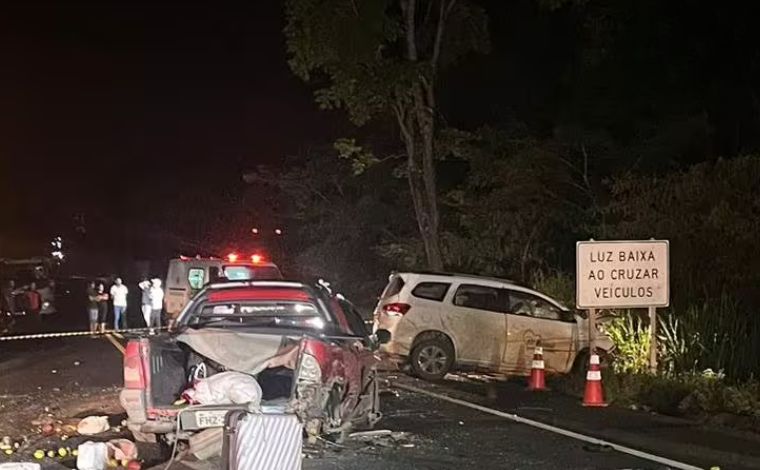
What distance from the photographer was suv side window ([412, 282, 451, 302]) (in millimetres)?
18391

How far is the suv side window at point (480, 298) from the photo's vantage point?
18391 mm

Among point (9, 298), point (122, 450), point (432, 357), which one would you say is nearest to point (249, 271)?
point (432, 357)

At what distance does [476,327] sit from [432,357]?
0.85m

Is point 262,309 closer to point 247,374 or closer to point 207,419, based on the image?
point 247,374

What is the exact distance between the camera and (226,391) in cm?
1001

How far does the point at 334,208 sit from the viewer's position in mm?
42781

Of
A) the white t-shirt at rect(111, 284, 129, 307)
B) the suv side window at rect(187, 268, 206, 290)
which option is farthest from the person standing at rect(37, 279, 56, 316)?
the suv side window at rect(187, 268, 206, 290)

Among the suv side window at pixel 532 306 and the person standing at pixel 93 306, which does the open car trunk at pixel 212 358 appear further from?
the person standing at pixel 93 306

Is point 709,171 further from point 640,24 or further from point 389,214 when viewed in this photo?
point 389,214

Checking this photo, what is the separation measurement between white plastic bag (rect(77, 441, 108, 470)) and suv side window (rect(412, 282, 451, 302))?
30.4ft

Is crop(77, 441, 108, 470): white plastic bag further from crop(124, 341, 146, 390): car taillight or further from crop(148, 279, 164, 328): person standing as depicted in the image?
crop(148, 279, 164, 328): person standing

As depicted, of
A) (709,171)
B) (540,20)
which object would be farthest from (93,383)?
(540,20)

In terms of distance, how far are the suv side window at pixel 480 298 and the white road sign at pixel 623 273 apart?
2.28 meters

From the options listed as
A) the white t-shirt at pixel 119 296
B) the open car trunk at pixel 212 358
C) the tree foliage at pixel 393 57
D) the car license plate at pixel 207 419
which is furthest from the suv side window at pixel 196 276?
the car license plate at pixel 207 419
